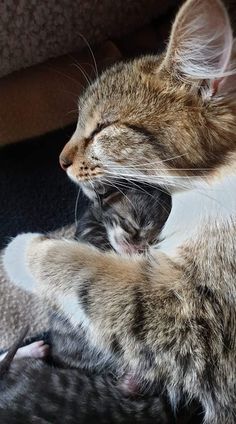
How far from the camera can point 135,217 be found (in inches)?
53.2

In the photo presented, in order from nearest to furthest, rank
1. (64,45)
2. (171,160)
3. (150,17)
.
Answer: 1. (171,160)
2. (64,45)
3. (150,17)

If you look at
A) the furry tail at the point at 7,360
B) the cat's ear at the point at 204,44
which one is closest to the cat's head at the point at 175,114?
the cat's ear at the point at 204,44

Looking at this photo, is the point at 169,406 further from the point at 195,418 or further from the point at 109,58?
the point at 109,58

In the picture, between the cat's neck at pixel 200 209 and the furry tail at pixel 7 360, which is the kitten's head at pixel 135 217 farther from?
the furry tail at pixel 7 360

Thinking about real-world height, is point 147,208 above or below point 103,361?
above

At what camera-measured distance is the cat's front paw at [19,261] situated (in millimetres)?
1350

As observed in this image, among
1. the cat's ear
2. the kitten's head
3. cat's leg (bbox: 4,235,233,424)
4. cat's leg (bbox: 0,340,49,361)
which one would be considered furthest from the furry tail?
the cat's ear

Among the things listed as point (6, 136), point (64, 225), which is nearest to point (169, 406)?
point (64, 225)

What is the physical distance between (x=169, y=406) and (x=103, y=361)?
15cm

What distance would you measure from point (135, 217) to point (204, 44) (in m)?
0.40

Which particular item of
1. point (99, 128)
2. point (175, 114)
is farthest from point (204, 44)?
point (99, 128)

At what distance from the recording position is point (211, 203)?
117cm

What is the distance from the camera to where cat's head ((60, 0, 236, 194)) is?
3.48 feet

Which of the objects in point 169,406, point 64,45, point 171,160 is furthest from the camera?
point 64,45
